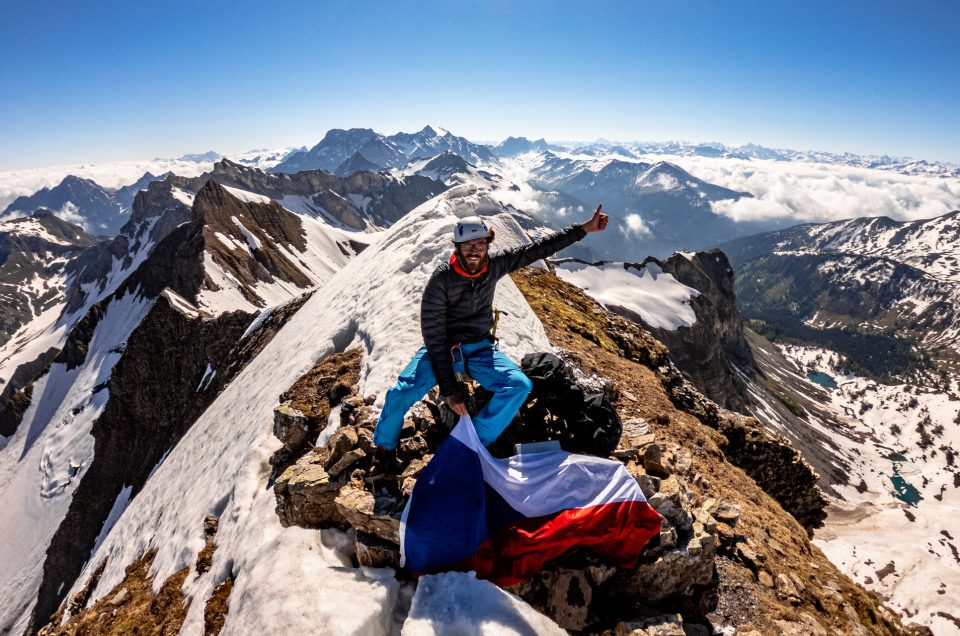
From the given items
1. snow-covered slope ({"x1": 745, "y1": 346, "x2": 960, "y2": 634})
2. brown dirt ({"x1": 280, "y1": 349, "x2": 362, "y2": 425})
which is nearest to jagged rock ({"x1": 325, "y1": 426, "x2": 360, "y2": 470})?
brown dirt ({"x1": 280, "y1": 349, "x2": 362, "y2": 425})

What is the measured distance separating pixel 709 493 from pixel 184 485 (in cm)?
1702

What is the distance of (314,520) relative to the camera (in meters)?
7.86

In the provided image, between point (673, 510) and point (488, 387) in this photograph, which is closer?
point (673, 510)

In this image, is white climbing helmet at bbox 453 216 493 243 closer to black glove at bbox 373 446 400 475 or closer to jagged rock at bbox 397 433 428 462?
jagged rock at bbox 397 433 428 462

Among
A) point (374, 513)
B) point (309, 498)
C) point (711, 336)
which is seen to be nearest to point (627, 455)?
point (374, 513)

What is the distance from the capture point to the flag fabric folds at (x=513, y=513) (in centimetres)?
638

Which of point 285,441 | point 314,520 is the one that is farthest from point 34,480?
point 314,520

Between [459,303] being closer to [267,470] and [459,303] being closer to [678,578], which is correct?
[678,578]

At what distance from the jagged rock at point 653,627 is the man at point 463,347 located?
11.2ft

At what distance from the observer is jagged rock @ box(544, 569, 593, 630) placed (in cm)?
625

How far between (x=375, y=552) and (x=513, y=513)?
7.72 ft

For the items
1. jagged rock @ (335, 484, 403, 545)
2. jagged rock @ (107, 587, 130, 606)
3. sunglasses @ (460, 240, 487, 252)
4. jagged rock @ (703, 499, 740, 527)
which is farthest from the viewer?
jagged rock @ (107, 587, 130, 606)

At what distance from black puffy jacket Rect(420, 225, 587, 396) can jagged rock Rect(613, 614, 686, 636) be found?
4.36m

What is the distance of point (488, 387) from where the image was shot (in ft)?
26.3
